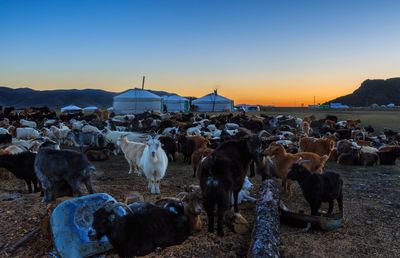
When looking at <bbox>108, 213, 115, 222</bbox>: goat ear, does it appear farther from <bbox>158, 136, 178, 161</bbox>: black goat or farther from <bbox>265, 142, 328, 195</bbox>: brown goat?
<bbox>158, 136, 178, 161</bbox>: black goat

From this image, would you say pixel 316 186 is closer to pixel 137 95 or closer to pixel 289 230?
pixel 289 230

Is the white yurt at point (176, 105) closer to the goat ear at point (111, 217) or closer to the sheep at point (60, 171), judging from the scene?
the sheep at point (60, 171)

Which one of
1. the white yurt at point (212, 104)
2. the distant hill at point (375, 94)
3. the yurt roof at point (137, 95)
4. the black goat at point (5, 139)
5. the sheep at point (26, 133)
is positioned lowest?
the sheep at point (26, 133)

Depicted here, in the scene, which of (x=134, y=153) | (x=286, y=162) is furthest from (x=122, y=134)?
(x=286, y=162)

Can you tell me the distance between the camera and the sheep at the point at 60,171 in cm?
795

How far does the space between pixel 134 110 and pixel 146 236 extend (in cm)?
4479

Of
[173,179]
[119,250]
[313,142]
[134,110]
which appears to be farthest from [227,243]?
[134,110]

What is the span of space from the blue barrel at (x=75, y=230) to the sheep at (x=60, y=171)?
6.21ft

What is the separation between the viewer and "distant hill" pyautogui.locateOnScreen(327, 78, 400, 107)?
141250mm

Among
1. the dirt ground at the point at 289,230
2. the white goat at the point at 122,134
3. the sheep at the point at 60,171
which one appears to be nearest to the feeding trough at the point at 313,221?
the dirt ground at the point at 289,230

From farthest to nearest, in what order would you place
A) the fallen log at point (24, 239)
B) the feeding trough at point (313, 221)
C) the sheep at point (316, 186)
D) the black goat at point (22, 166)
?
the black goat at point (22, 166) → the sheep at point (316, 186) → the feeding trough at point (313, 221) → the fallen log at point (24, 239)

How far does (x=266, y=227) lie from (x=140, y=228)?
2.07 meters

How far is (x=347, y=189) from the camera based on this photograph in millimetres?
11180

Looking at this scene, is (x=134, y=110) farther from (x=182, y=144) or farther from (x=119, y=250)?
(x=119, y=250)
